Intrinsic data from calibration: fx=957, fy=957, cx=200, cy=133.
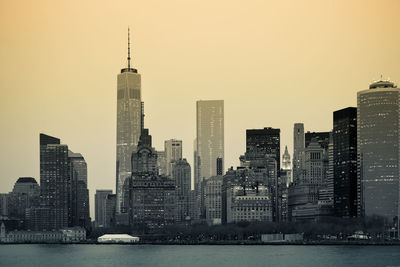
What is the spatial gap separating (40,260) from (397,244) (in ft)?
260

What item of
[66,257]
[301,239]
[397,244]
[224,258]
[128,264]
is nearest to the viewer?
[128,264]

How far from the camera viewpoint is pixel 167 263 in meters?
123

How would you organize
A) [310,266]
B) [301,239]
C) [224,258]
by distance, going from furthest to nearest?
[301,239] → [224,258] → [310,266]

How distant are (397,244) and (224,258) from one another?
63.8 metres

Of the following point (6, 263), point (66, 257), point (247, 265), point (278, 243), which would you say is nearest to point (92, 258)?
point (66, 257)

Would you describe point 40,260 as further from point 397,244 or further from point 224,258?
point 397,244

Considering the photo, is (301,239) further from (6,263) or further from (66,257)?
(6,263)

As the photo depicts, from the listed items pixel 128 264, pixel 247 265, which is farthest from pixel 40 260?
pixel 247 265

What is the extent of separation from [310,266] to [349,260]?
13159 millimetres

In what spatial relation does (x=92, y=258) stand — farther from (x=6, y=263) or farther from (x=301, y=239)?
(x=301, y=239)

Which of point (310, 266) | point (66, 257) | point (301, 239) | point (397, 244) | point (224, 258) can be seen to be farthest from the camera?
point (301, 239)

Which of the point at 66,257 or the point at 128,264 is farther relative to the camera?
the point at 66,257

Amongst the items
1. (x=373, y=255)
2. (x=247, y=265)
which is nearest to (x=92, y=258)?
(x=247, y=265)

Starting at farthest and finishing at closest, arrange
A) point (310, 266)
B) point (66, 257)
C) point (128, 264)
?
point (66, 257), point (128, 264), point (310, 266)
